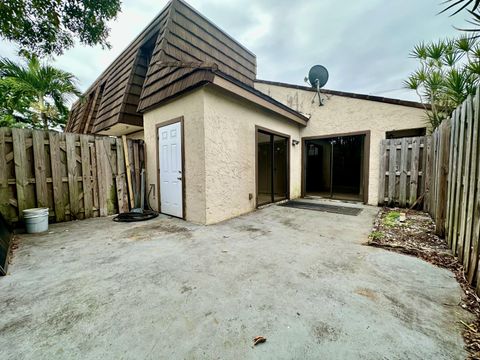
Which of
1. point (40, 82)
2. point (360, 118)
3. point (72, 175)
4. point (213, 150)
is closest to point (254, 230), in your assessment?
point (213, 150)

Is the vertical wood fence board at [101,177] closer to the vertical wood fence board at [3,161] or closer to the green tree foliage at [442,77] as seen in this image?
the vertical wood fence board at [3,161]

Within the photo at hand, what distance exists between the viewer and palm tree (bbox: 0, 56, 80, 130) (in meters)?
4.45

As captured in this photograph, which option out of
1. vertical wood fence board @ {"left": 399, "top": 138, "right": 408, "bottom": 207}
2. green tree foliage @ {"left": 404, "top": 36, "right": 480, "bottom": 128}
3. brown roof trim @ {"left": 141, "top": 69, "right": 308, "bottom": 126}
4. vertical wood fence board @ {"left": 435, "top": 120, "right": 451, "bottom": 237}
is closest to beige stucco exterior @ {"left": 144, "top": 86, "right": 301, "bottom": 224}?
brown roof trim @ {"left": 141, "top": 69, "right": 308, "bottom": 126}

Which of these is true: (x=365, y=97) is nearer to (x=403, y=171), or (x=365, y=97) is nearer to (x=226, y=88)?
(x=403, y=171)

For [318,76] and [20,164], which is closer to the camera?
[20,164]

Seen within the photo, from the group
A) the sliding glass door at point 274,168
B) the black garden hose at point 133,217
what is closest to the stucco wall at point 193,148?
the black garden hose at point 133,217

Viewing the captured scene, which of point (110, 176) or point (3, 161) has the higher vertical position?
point (3, 161)

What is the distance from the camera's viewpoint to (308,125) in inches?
262

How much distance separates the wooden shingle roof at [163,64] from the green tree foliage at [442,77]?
4.70 metres

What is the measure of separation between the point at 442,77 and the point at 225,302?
6.44m

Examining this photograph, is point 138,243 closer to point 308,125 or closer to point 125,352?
point 125,352

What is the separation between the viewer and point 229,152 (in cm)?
429

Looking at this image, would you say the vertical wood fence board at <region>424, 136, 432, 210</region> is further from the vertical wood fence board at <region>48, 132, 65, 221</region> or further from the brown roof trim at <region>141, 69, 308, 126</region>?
the vertical wood fence board at <region>48, 132, 65, 221</region>

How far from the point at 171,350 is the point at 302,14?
755 centimetres
